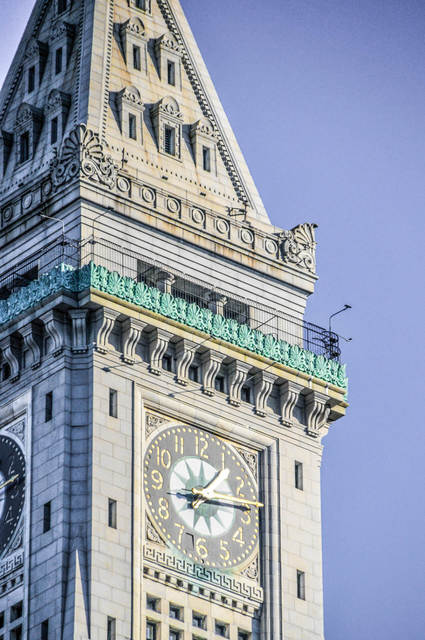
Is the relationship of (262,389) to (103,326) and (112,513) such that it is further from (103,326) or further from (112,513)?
(112,513)

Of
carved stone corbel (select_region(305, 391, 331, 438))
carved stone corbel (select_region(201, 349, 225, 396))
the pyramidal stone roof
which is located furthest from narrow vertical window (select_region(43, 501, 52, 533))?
the pyramidal stone roof

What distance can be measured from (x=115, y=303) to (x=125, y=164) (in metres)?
6.58

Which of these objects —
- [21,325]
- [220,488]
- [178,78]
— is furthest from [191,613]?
[178,78]

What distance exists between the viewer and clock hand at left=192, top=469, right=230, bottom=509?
321ft

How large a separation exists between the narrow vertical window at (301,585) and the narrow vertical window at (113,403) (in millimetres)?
8890

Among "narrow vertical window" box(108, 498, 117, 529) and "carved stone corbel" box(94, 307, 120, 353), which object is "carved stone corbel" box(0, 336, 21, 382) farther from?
"narrow vertical window" box(108, 498, 117, 529)

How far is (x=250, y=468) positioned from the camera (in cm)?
10056

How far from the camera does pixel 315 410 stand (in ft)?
337

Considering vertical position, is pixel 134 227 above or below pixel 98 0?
below

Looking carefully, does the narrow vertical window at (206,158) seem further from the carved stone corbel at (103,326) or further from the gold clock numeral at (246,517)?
the gold clock numeral at (246,517)

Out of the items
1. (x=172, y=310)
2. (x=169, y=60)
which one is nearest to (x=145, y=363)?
(x=172, y=310)

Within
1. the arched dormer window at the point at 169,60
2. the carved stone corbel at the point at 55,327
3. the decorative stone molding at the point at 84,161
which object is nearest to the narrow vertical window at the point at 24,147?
the decorative stone molding at the point at 84,161

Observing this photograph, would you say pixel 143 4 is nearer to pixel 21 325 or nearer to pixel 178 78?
pixel 178 78

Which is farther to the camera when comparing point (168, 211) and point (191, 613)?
point (168, 211)
